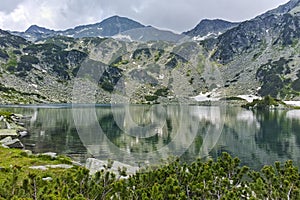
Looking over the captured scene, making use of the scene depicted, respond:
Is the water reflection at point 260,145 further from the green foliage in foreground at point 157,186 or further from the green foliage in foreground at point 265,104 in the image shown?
the green foliage in foreground at point 265,104

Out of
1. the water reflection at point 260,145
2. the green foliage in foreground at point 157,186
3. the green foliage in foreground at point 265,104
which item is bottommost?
the water reflection at point 260,145

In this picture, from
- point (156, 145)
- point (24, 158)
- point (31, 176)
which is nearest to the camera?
point (31, 176)

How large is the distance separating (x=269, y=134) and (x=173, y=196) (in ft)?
213

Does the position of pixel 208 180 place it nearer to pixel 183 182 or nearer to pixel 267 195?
pixel 183 182

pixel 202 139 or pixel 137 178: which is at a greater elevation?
pixel 137 178

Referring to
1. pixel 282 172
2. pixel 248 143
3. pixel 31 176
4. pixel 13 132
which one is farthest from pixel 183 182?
pixel 13 132

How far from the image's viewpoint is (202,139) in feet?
204

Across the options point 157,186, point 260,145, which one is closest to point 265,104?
point 260,145

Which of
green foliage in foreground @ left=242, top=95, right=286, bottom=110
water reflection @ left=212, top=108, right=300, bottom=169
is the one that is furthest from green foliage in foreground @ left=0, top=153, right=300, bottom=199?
green foliage in foreground @ left=242, top=95, right=286, bottom=110

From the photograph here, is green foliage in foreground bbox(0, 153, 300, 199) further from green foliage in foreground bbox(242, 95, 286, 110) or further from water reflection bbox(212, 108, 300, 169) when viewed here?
green foliage in foreground bbox(242, 95, 286, 110)

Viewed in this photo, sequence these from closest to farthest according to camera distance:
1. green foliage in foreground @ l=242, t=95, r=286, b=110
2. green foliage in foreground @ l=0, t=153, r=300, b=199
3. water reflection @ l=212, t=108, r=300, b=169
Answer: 1. green foliage in foreground @ l=0, t=153, r=300, b=199
2. water reflection @ l=212, t=108, r=300, b=169
3. green foliage in foreground @ l=242, t=95, r=286, b=110

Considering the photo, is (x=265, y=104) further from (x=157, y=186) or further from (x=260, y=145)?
(x=157, y=186)

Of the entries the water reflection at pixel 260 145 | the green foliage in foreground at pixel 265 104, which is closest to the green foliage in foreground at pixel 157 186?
the water reflection at pixel 260 145

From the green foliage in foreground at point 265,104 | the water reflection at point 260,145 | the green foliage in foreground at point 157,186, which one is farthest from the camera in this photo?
the green foliage in foreground at point 265,104
